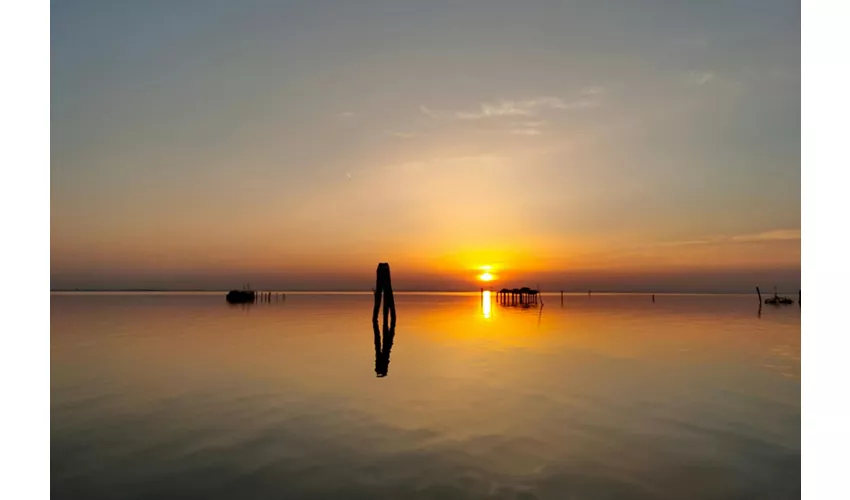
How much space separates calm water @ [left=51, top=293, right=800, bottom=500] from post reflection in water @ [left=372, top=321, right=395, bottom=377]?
18 cm

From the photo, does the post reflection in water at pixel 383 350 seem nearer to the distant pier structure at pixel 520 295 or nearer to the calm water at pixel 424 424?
the calm water at pixel 424 424

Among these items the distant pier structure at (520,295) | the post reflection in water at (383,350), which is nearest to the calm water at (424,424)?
the post reflection in water at (383,350)

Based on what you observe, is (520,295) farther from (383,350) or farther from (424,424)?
(424,424)

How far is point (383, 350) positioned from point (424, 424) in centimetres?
722

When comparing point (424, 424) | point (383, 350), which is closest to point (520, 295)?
point (383, 350)

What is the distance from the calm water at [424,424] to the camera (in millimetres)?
4355

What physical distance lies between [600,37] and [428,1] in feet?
8.93

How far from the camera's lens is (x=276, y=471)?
180 inches

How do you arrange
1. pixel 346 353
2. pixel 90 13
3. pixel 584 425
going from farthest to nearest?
pixel 346 353 < pixel 90 13 < pixel 584 425

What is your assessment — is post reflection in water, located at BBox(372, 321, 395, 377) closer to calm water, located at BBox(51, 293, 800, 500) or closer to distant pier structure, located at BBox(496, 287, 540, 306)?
calm water, located at BBox(51, 293, 800, 500)

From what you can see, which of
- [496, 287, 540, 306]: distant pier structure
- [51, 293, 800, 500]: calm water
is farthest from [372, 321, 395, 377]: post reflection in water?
[496, 287, 540, 306]: distant pier structure

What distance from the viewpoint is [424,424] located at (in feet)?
20.2
